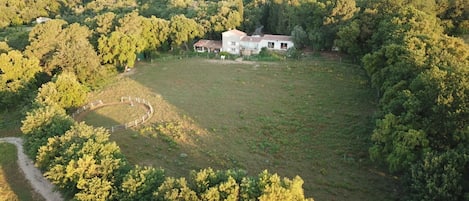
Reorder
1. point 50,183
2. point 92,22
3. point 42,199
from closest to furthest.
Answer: point 42,199 < point 50,183 < point 92,22

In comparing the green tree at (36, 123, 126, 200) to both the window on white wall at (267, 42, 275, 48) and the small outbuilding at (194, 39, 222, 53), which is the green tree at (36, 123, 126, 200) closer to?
the small outbuilding at (194, 39, 222, 53)

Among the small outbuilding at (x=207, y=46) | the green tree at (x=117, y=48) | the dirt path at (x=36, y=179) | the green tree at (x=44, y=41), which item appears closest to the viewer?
the dirt path at (x=36, y=179)

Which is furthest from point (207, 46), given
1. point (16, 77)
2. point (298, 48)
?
point (16, 77)

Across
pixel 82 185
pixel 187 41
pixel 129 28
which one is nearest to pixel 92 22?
pixel 129 28

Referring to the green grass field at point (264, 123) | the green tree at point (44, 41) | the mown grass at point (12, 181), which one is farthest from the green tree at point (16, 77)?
the mown grass at point (12, 181)

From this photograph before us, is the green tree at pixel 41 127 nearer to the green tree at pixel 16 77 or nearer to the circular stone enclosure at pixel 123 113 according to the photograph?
the circular stone enclosure at pixel 123 113

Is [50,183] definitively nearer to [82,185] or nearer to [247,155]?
[82,185]

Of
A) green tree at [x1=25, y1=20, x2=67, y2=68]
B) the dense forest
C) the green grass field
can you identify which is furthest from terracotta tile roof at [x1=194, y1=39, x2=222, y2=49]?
green tree at [x1=25, y1=20, x2=67, y2=68]

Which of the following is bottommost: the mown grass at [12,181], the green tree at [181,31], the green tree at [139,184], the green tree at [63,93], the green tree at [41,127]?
the mown grass at [12,181]
